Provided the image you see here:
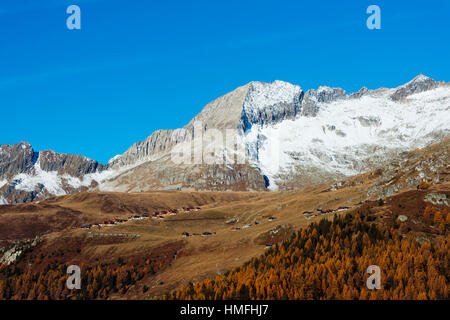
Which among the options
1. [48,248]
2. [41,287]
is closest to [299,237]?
[41,287]

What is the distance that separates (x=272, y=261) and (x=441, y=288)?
31.9 metres

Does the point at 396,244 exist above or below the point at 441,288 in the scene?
above

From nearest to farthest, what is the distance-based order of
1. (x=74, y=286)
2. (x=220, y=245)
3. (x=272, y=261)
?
1. (x=272, y=261)
2. (x=74, y=286)
3. (x=220, y=245)

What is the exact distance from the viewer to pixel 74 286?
379 ft

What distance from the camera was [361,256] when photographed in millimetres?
68938

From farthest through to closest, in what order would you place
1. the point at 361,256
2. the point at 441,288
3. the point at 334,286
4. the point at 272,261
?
1. the point at 272,261
2. the point at 361,256
3. the point at 334,286
4. the point at 441,288

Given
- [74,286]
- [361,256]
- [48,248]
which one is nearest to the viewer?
[361,256]

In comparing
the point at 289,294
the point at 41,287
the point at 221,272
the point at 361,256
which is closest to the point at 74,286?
the point at 41,287

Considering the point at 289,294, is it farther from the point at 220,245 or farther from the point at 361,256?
the point at 220,245

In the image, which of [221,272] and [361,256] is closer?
[361,256]
